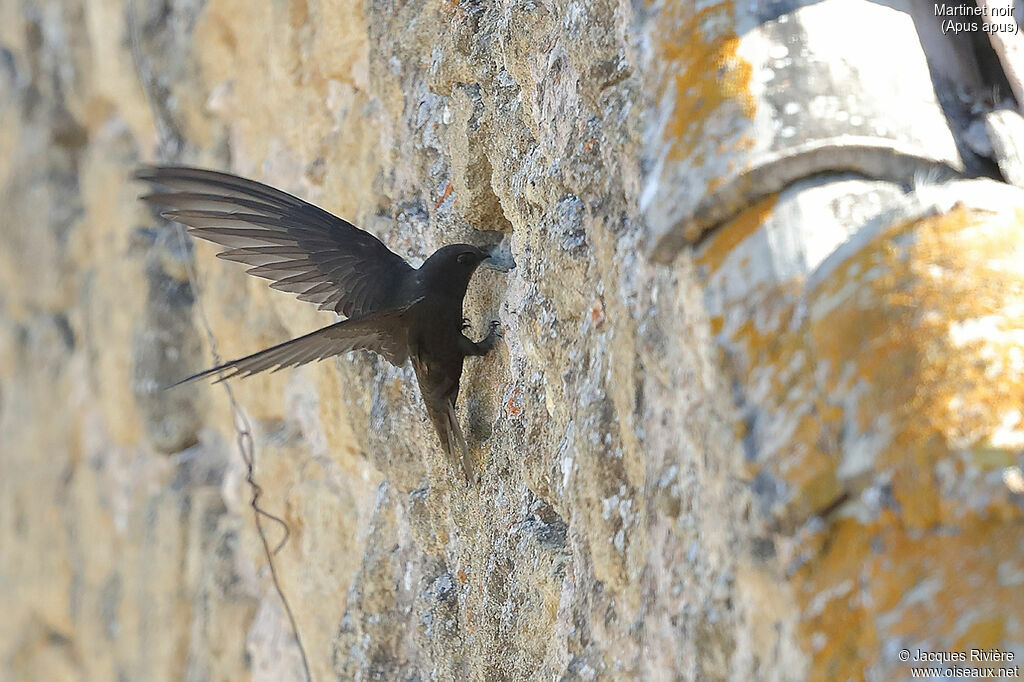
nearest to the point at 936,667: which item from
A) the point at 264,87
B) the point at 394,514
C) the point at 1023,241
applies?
the point at 1023,241

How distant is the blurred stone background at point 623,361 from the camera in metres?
0.63

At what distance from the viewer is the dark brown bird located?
139 cm

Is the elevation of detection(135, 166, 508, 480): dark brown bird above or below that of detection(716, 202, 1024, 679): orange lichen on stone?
above

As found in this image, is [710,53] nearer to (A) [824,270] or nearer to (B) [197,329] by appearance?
(A) [824,270]

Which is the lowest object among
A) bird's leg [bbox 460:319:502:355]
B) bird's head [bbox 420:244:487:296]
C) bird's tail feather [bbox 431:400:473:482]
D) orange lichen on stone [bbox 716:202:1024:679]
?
orange lichen on stone [bbox 716:202:1024:679]

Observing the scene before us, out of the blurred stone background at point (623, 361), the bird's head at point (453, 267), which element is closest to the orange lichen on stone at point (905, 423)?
the blurred stone background at point (623, 361)

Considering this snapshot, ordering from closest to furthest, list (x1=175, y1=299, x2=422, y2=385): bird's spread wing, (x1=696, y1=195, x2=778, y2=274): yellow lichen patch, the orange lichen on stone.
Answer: the orange lichen on stone → (x1=696, y1=195, x2=778, y2=274): yellow lichen patch → (x1=175, y1=299, x2=422, y2=385): bird's spread wing

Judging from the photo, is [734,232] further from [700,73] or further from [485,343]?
[485,343]

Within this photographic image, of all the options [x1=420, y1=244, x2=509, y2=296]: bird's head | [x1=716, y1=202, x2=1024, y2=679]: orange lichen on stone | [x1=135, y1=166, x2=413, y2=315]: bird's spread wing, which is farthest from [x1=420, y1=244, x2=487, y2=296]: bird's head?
[x1=716, y1=202, x2=1024, y2=679]: orange lichen on stone

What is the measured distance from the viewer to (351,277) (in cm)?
151

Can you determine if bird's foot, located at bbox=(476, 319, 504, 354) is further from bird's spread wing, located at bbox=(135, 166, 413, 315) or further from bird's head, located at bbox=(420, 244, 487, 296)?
bird's spread wing, located at bbox=(135, 166, 413, 315)

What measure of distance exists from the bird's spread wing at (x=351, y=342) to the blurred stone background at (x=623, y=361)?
0.10 meters

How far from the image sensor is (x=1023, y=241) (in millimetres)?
678

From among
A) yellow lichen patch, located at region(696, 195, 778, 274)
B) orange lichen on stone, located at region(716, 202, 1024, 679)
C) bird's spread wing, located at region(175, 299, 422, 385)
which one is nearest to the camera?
orange lichen on stone, located at region(716, 202, 1024, 679)
